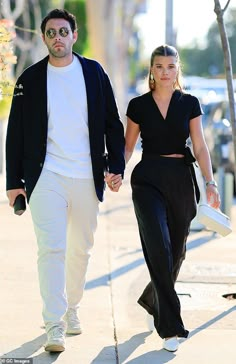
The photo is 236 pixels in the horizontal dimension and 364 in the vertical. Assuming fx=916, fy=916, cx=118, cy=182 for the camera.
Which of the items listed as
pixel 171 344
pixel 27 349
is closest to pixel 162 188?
pixel 171 344

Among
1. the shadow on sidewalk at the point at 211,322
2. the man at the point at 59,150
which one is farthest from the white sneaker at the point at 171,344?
the man at the point at 59,150

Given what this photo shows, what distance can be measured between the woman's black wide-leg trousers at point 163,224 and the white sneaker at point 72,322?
44cm

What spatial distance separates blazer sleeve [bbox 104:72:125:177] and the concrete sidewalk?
3.63ft

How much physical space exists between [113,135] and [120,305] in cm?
165

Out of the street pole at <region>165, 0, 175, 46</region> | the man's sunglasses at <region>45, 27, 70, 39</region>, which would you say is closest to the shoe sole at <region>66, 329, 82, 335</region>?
the man's sunglasses at <region>45, 27, 70, 39</region>

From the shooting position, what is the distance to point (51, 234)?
18.0 ft

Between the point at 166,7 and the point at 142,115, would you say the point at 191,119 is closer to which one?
the point at 142,115

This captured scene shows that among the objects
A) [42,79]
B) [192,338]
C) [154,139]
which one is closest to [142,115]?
[154,139]

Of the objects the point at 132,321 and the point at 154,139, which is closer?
the point at 154,139

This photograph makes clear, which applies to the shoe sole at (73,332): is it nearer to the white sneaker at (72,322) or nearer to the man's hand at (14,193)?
the white sneaker at (72,322)

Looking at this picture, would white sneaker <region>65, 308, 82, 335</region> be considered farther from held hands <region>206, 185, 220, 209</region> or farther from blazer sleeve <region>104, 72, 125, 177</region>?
held hands <region>206, 185, 220, 209</region>

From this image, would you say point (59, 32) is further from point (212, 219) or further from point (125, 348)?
point (125, 348)

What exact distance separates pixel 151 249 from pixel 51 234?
608 millimetres

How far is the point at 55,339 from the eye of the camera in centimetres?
543
